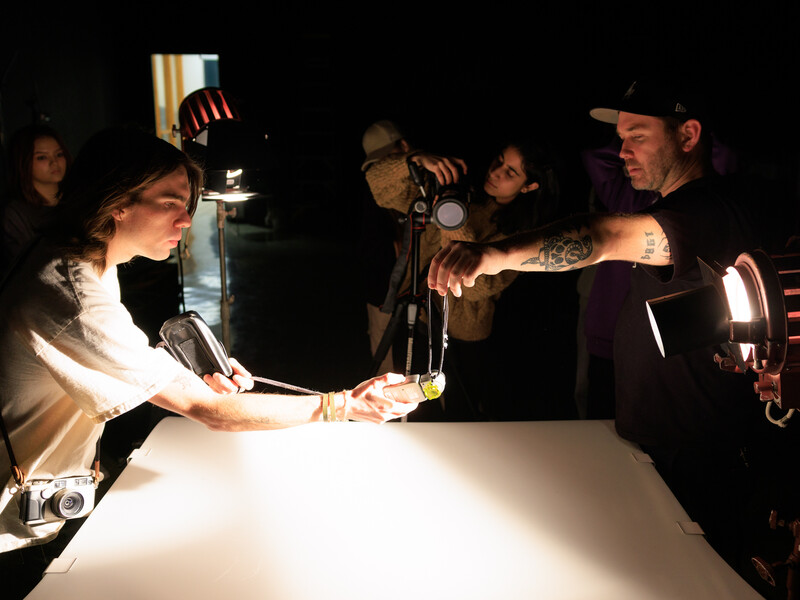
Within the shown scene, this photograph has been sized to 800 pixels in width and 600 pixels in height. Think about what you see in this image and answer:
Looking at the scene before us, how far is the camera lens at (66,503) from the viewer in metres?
1.28

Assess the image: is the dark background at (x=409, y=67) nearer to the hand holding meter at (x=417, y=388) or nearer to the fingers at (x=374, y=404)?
the hand holding meter at (x=417, y=388)

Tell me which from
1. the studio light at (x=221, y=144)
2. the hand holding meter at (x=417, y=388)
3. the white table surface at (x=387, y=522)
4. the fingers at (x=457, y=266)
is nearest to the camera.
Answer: the white table surface at (x=387, y=522)

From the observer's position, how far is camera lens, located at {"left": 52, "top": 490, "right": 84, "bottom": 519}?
128 centimetres

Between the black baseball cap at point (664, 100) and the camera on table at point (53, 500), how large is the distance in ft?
4.93

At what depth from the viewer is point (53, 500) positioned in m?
1.29

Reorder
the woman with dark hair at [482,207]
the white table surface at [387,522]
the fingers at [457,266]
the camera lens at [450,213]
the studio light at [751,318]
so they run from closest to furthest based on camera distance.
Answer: the studio light at [751,318] < the white table surface at [387,522] < the fingers at [457,266] < the camera lens at [450,213] < the woman with dark hair at [482,207]

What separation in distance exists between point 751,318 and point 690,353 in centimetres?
70

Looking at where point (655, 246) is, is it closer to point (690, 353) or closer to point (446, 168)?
point (690, 353)

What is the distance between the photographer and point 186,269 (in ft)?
20.6

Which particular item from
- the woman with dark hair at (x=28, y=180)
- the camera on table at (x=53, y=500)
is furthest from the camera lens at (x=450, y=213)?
the woman with dark hair at (x=28, y=180)

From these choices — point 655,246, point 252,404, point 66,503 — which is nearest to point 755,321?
point 655,246

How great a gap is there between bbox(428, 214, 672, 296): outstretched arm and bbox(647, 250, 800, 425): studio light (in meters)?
0.25

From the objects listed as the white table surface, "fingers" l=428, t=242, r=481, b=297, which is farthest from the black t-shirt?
"fingers" l=428, t=242, r=481, b=297

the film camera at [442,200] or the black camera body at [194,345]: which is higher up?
the film camera at [442,200]
